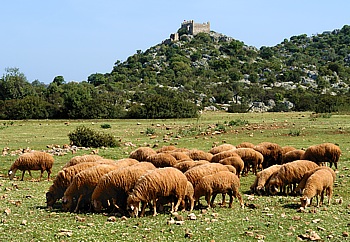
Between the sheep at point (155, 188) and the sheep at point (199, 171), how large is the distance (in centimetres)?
113

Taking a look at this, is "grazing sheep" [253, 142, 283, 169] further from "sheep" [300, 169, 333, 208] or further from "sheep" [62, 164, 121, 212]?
"sheep" [62, 164, 121, 212]

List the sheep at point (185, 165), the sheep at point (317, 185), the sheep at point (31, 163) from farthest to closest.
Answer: the sheep at point (31, 163) < the sheep at point (185, 165) < the sheep at point (317, 185)

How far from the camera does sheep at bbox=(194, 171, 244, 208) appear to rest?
1306 centimetres

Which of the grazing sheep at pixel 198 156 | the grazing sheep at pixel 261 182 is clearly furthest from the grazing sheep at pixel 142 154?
the grazing sheep at pixel 261 182

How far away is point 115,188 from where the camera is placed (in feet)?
41.4

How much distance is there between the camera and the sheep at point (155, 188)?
39.3 ft

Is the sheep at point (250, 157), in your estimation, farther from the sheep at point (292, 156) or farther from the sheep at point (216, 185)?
the sheep at point (216, 185)

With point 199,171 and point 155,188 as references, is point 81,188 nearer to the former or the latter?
point 155,188

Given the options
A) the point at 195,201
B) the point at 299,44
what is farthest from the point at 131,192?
the point at 299,44

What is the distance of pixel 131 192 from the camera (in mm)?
12312

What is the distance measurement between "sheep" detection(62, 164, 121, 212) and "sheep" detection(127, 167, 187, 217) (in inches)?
63.9

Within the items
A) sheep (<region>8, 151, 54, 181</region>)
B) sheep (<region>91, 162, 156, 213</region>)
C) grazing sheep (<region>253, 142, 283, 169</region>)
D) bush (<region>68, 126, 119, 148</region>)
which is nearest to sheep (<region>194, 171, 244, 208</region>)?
sheep (<region>91, 162, 156, 213</region>)

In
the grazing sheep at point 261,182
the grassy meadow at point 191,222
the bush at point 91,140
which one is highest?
the bush at point 91,140

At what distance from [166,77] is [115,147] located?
100.0m
